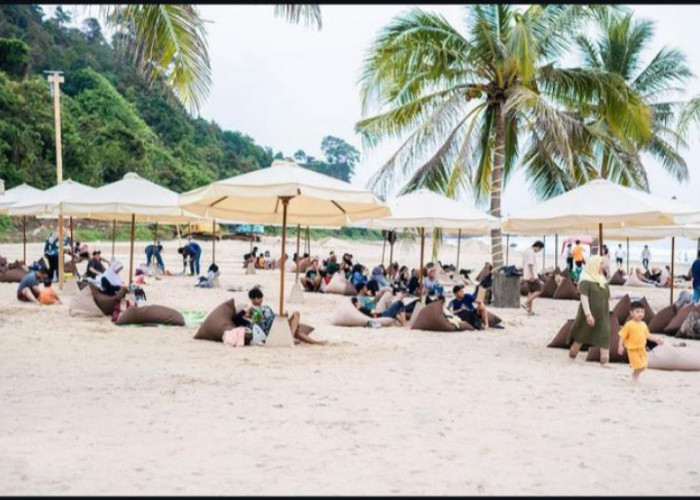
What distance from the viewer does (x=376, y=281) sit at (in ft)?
49.3

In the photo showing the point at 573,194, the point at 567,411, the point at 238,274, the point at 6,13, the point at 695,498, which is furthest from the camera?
the point at 6,13

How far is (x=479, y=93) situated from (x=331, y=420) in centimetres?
1224

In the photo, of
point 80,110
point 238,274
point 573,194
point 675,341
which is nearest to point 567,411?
point 573,194

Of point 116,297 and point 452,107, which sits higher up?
point 452,107

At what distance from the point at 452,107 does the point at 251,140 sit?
65003 mm

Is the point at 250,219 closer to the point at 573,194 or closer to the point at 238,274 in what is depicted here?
the point at 573,194

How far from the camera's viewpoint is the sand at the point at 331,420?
12.8ft

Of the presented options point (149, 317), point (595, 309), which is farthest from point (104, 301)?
point (595, 309)

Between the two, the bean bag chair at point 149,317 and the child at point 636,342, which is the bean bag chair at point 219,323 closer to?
the bean bag chair at point 149,317

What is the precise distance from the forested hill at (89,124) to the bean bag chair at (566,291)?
18.9 m

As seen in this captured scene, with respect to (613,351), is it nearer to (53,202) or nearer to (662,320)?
(662,320)

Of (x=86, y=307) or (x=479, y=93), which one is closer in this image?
(x=86, y=307)

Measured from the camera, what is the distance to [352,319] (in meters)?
11.2

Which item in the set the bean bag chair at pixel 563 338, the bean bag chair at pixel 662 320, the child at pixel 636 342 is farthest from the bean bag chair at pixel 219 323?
the bean bag chair at pixel 662 320
